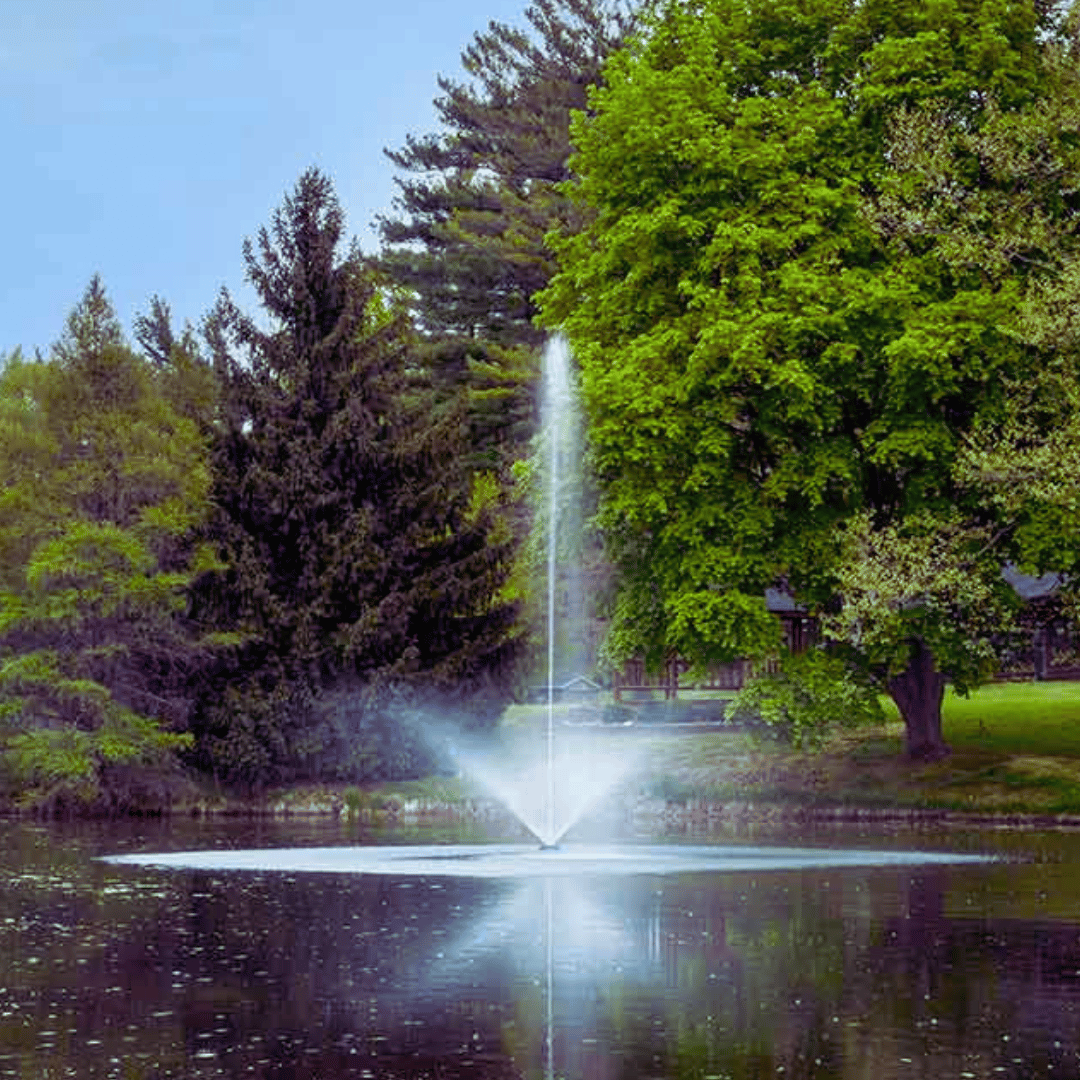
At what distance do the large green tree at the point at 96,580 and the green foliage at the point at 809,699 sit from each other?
1532cm

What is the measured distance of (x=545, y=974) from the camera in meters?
22.8

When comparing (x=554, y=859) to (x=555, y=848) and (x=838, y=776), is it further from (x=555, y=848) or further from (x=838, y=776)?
(x=838, y=776)

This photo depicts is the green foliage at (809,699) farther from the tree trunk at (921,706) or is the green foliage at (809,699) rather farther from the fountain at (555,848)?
the fountain at (555,848)

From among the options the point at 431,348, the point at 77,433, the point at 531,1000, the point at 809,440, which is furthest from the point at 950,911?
the point at 431,348

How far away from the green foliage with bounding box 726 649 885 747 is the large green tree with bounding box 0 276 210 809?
1532cm

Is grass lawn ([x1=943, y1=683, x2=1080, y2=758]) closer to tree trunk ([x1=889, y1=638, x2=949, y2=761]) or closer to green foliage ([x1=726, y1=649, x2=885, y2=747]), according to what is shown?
tree trunk ([x1=889, y1=638, x2=949, y2=761])

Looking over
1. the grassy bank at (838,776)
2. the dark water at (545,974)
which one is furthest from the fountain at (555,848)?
the dark water at (545,974)

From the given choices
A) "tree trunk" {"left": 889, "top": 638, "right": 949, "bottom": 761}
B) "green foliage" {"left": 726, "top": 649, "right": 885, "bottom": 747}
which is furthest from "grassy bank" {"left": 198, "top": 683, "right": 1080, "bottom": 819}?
"green foliage" {"left": 726, "top": 649, "right": 885, "bottom": 747}

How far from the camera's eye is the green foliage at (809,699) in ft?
160

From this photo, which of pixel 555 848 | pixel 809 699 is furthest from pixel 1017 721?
pixel 555 848

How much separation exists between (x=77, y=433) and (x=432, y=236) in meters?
36.0

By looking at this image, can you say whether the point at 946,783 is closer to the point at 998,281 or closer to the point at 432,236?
the point at 998,281

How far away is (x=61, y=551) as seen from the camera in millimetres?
54188

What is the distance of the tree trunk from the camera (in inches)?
2069
